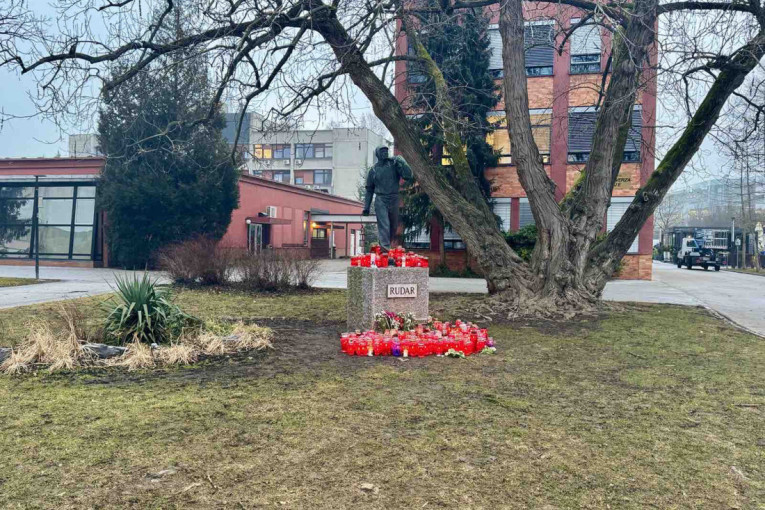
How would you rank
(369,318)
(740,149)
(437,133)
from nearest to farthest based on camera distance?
1. (369,318)
2. (740,149)
3. (437,133)

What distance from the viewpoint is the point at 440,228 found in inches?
893

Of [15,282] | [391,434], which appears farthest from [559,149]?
[391,434]

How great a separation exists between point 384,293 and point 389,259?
504 mm

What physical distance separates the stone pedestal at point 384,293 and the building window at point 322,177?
55.3 m

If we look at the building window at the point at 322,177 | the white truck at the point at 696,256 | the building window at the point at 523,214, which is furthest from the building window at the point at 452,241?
the building window at the point at 322,177

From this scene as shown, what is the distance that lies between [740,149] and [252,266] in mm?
11233

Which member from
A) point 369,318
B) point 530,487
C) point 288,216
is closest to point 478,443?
point 530,487

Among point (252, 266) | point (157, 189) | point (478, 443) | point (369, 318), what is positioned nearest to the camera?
point (478, 443)

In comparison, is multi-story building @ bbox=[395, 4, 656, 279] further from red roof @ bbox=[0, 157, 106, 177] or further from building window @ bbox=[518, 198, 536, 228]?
red roof @ bbox=[0, 157, 106, 177]

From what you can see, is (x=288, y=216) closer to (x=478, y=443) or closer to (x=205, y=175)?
(x=205, y=175)

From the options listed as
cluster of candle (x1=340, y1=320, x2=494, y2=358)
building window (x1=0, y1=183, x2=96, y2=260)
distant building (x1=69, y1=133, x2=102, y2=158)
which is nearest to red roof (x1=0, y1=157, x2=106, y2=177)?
distant building (x1=69, y1=133, x2=102, y2=158)

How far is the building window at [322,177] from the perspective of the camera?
62250 mm

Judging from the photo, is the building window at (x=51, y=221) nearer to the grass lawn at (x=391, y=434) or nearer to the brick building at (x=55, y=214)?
the brick building at (x=55, y=214)

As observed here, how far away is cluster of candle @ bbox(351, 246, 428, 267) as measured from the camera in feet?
24.7
